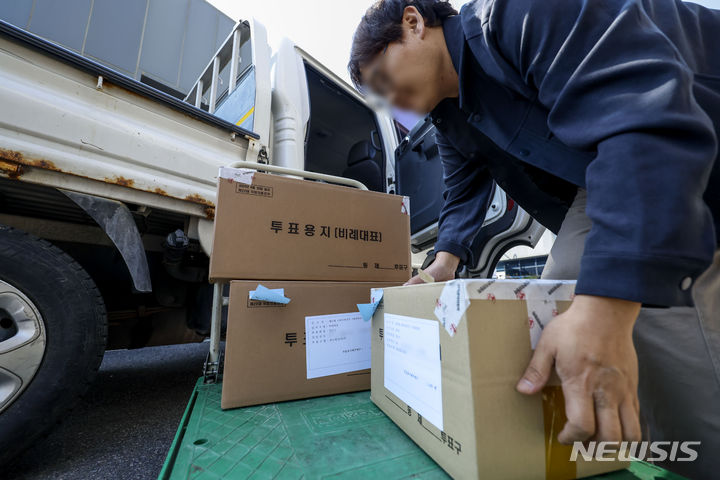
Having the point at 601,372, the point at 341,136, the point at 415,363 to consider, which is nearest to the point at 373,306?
the point at 415,363

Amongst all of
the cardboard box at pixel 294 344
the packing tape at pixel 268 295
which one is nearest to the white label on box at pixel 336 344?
the cardboard box at pixel 294 344

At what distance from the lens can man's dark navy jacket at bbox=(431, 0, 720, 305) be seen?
344 mm

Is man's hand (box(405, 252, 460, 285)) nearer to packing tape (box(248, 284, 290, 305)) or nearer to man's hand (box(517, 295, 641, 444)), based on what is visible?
packing tape (box(248, 284, 290, 305))

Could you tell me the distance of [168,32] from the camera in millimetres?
5281

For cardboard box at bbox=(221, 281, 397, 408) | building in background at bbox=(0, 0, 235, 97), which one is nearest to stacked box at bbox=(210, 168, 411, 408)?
cardboard box at bbox=(221, 281, 397, 408)

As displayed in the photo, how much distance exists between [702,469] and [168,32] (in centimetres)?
744

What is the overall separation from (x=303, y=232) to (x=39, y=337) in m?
0.74

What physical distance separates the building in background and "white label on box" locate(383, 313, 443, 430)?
6423mm

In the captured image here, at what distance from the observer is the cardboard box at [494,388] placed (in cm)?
45

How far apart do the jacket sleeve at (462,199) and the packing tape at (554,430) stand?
23.5 inches

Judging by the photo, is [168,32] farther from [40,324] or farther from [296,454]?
[296,454]

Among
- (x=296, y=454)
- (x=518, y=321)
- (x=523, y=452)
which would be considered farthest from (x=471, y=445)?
(x=296, y=454)

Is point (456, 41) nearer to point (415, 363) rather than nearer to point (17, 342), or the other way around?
point (415, 363)

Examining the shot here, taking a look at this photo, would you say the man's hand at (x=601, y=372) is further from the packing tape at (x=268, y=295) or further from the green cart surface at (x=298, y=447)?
the packing tape at (x=268, y=295)
